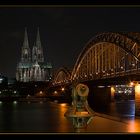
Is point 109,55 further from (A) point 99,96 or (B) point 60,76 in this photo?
(B) point 60,76

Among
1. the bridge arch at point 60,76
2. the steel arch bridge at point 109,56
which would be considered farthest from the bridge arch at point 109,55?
the bridge arch at point 60,76

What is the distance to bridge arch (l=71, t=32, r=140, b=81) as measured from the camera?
40.6m

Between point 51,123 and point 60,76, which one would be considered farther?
point 60,76

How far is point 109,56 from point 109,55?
117mm

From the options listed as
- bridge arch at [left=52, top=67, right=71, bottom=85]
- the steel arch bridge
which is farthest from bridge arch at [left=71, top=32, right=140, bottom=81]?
bridge arch at [left=52, top=67, right=71, bottom=85]

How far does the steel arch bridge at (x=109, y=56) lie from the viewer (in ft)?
132

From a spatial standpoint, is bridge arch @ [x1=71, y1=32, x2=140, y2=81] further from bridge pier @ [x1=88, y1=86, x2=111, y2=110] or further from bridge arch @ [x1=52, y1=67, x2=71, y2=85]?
bridge arch @ [x1=52, y1=67, x2=71, y2=85]

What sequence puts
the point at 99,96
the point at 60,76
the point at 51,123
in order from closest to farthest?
1. the point at 51,123
2. the point at 99,96
3. the point at 60,76

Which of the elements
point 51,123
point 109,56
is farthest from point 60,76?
point 51,123

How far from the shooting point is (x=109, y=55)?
5219 centimetres

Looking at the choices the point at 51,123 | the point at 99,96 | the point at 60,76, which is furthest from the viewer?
the point at 60,76
